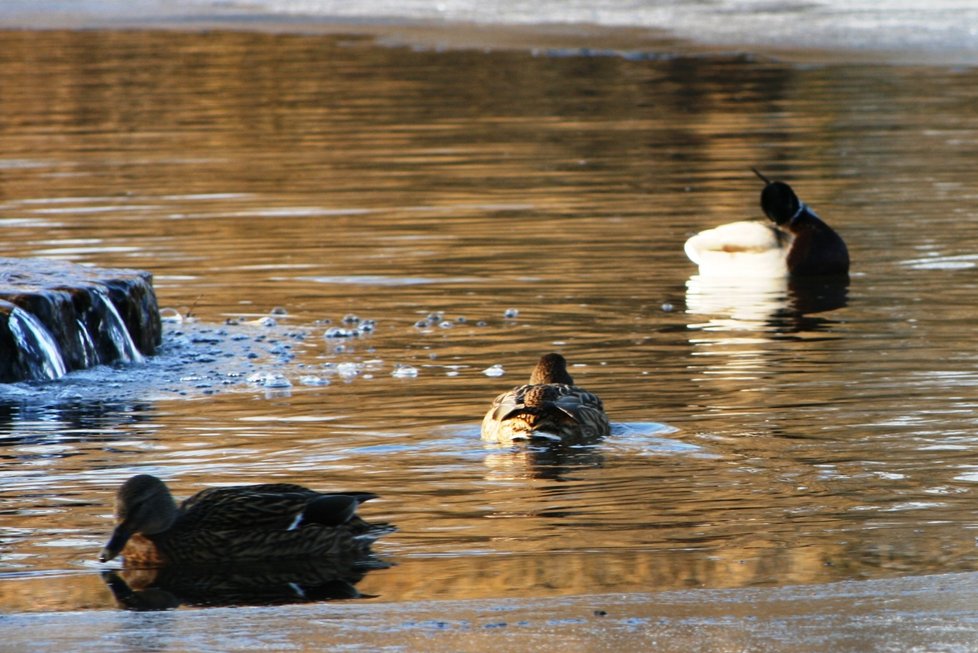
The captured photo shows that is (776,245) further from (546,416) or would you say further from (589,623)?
(589,623)

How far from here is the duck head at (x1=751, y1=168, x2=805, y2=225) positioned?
1586 cm

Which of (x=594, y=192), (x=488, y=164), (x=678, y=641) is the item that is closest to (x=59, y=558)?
(x=678, y=641)

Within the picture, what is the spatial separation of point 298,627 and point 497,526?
167 centimetres

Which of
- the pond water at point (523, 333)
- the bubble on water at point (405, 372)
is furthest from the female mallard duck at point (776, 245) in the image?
the bubble on water at point (405, 372)

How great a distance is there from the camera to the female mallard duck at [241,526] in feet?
24.1

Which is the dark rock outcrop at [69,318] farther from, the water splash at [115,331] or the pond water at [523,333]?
the pond water at [523,333]

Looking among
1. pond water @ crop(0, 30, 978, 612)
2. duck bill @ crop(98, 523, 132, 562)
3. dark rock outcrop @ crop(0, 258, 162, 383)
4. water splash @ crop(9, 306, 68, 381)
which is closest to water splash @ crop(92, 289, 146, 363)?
dark rock outcrop @ crop(0, 258, 162, 383)

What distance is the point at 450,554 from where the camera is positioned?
7199 mm

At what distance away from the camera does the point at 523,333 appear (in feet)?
41.2

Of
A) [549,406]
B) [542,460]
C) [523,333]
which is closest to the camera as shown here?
[542,460]

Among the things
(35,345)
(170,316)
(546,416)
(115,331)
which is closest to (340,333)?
(115,331)

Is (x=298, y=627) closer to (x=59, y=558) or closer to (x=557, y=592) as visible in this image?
(x=557, y=592)

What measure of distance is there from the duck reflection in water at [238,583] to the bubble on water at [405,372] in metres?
3.82

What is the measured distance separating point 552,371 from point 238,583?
3006 mm
